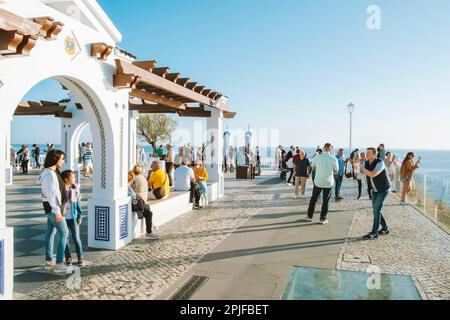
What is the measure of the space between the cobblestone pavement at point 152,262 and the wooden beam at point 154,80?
118 inches

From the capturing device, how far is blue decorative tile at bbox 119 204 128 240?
605cm

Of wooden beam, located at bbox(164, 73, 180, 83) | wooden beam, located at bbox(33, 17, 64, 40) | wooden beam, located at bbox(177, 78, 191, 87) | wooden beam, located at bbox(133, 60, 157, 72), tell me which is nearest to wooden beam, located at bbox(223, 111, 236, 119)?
wooden beam, located at bbox(177, 78, 191, 87)

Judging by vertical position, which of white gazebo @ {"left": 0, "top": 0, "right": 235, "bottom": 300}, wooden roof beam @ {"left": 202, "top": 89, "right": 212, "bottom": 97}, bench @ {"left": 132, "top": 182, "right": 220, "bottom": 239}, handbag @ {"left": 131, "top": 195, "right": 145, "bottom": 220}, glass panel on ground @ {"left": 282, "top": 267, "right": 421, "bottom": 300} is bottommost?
glass panel on ground @ {"left": 282, "top": 267, "right": 421, "bottom": 300}

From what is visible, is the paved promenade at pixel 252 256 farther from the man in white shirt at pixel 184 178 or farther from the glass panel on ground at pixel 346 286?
the man in white shirt at pixel 184 178

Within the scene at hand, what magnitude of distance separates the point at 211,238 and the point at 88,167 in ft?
40.6

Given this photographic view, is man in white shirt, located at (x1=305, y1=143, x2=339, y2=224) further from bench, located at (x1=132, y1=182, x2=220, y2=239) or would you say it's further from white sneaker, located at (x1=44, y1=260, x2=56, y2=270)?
white sneaker, located at (x1=44, y1=260, x2=56, y2=270)

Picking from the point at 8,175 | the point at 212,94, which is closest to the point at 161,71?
the point at 212,94

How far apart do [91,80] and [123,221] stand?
98.8 inches

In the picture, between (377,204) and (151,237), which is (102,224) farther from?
(377,204)

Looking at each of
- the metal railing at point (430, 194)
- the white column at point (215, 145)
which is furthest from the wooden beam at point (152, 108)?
the metal railing at point (430, 194)

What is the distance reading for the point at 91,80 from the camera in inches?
204

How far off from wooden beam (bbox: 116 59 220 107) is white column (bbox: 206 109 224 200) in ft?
7.36
